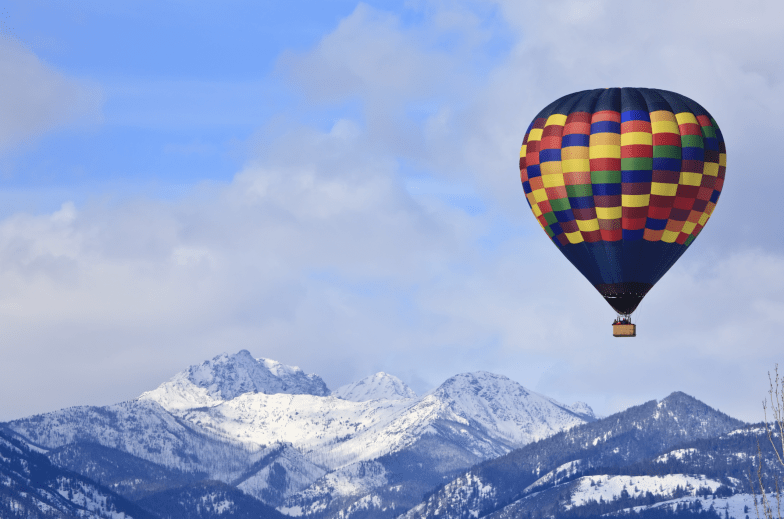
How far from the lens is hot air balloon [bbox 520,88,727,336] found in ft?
362

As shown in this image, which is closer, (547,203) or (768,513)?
(768,513)

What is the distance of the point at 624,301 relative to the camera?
108750 mm

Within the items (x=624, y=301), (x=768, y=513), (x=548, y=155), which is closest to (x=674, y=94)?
(x=548, y=155)

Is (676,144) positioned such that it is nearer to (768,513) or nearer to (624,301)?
(624,301)

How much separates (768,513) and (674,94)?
71.8 meters

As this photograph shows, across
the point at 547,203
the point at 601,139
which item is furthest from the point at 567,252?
the point at 601,139

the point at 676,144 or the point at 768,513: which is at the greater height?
the point at 676,144

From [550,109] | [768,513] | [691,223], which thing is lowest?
[768,513]

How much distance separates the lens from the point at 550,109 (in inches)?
4648

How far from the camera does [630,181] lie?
110 m

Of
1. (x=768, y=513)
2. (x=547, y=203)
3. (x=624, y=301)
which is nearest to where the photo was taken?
(x=768, y=513)

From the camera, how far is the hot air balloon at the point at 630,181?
362 ft

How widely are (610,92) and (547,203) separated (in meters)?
12.3

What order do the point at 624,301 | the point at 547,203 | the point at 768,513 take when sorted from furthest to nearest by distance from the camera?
the point at 547,203, the point at 624,301, the point at 768,513
